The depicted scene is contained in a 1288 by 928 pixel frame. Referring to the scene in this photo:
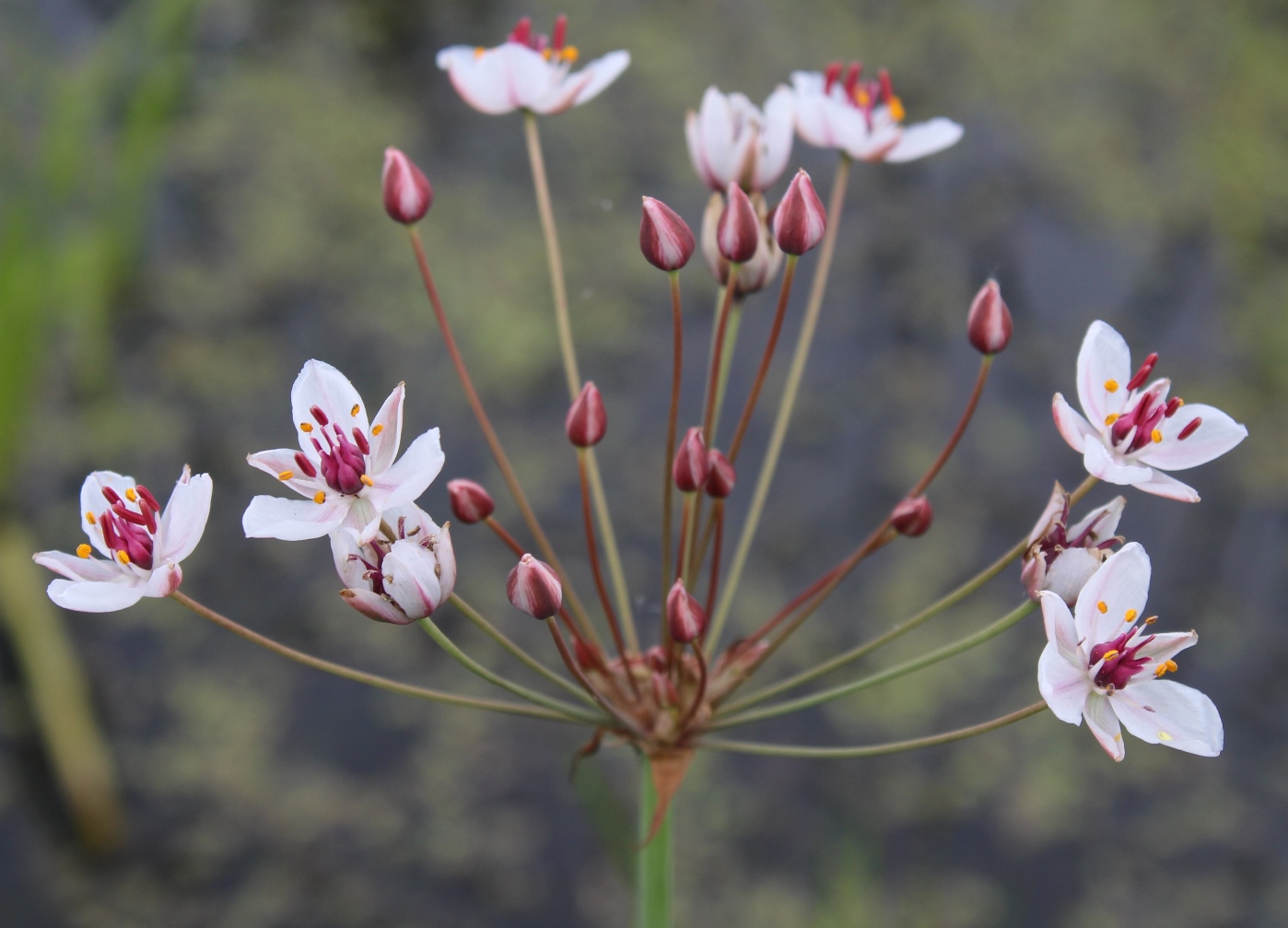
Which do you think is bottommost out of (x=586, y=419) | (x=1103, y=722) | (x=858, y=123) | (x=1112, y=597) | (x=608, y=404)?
(x=608, y=404)

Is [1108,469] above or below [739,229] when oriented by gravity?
below

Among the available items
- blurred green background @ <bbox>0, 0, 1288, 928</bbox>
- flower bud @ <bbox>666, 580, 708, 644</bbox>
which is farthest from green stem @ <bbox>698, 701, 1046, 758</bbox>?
blurred green background @ <bbox>0, 0, 1288, 928</bbox>

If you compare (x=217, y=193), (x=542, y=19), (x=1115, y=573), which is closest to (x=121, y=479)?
(x=1115, y=573)

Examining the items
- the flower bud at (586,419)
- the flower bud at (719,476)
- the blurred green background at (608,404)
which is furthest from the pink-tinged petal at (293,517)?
the blurred green background at (608,404)

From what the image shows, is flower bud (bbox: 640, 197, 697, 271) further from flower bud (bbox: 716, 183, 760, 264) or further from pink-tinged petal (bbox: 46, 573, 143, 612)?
pink-tinged petal (bbox: 46, 573, 143, 612)

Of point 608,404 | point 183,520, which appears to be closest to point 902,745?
point 183,520

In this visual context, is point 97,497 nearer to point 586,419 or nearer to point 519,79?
point 586,419
